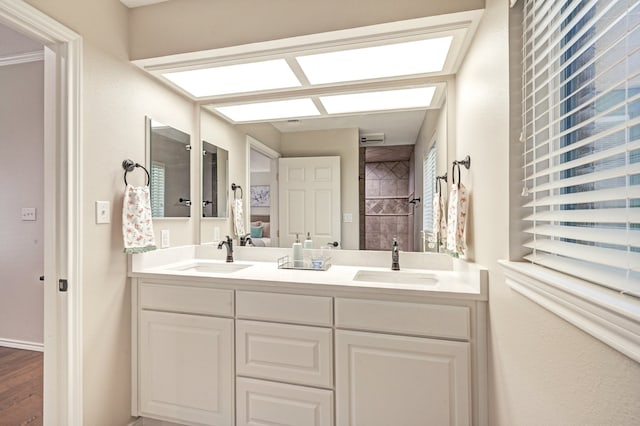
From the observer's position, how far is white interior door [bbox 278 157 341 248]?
6.81 ft

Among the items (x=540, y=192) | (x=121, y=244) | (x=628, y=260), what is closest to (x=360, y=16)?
(x=540, y=192)

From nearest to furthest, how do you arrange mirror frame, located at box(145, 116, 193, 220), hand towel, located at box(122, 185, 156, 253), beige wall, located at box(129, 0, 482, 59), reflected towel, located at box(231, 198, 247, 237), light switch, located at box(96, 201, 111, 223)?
beige wall, located at box(129, 0, 482, 59), light switch, located at box(96, 201, 111, 223), hand towel, located at box(122, 185, 156, 253), mirror frame, located at box(145, 116, 193, 220), reflected towel, located at box(231, 198, 247, 237)

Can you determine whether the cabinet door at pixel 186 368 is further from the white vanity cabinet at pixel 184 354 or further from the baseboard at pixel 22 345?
the baseboard at pixel 22 345

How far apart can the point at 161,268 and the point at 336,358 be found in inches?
47.3

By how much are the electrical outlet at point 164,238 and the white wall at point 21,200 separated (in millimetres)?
1535

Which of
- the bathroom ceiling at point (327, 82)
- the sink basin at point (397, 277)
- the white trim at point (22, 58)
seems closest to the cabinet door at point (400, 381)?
the sink basin at point (397, 277)

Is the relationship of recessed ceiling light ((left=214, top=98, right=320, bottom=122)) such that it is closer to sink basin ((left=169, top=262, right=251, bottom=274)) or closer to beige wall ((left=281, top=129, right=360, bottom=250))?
beige wall ((left=281, top=129, right=360, bottom=250))

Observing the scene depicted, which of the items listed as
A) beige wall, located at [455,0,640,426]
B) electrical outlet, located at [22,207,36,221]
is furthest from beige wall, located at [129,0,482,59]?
electrical outlet, located at [22,207,36,221]

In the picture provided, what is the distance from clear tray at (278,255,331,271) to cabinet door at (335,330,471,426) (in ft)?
1.68

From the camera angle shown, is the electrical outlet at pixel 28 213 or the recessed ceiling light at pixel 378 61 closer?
the recessed ceiling light at pixel 378 61

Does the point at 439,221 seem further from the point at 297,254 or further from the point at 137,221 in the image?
the point at 137,221

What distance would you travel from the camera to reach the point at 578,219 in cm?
71

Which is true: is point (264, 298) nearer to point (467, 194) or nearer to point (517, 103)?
point (467, 194)

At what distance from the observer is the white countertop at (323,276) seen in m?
1.34
